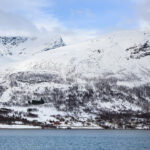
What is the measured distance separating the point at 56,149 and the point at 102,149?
13.2 meters

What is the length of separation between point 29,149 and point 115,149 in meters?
24.1

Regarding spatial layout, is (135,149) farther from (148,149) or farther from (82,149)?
(82,149)

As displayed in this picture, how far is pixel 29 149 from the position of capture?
120062mm

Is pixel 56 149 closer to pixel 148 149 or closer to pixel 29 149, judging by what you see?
pixel 29 149

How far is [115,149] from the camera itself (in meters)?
124

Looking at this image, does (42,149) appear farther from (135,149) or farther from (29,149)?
(135,149)

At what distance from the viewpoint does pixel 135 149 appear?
122625mm

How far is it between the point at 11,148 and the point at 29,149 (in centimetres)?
483

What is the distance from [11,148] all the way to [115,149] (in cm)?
2891

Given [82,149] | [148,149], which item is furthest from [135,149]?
[82,149]

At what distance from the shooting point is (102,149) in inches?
4926

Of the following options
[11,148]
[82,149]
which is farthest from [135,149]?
[11,148]

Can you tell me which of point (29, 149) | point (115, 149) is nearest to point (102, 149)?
point (115, 149)

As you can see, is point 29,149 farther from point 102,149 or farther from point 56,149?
point 102,149
